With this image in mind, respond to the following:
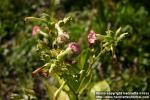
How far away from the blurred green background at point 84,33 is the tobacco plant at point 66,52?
2.46 ft

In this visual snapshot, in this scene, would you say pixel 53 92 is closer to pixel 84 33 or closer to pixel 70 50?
pixel 70 50

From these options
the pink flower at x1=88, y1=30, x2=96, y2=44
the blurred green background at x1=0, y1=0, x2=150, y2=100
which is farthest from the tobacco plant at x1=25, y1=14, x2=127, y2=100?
the blurred green background at x1=0, y1=0, x2=150, y2=100

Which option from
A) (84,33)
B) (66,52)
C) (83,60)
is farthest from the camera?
(84,33)

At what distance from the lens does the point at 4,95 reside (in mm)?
3771

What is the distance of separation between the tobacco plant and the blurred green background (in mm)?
751

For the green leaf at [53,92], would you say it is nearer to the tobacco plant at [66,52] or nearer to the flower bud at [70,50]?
the tobacco plant at [66,52]

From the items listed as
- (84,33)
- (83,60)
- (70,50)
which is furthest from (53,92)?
(84,33)

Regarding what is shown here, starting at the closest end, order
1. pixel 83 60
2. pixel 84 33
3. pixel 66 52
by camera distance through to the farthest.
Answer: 1. pixel 66 52
2. pixel 83 60
3. pixel 84 33

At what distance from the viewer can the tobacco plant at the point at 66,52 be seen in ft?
7.93

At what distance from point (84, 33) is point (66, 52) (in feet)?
6.00

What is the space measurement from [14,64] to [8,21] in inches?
25.9

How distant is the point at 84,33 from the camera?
420cm

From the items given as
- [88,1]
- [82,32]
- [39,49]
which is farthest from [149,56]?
[39,49]

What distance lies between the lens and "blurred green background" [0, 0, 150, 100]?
374 centimetres
